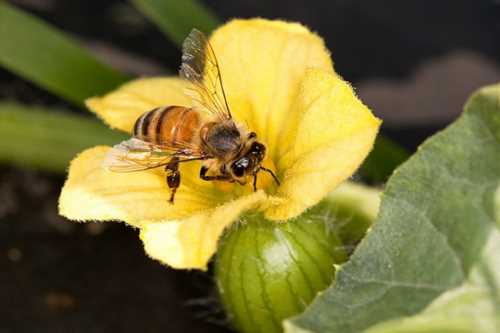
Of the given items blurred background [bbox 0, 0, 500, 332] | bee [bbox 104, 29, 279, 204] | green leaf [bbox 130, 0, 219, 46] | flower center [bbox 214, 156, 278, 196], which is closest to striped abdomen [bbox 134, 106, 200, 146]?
bee [bbox 104, 29, 279, 204]

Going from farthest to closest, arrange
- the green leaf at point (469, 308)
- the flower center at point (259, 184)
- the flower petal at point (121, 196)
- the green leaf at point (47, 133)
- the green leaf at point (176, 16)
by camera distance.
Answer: the green leaf at point (47, 133) < the green leaf at point (176, 16) < the flower center at point (259, 184) < the flower petal at point (121, 196) < the green leaf at point (469, 308)

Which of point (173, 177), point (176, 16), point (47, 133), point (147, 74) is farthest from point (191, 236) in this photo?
point (147, 74)

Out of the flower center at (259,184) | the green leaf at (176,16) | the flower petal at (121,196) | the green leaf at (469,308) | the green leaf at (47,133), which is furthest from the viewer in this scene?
the green leaf at (47,133)

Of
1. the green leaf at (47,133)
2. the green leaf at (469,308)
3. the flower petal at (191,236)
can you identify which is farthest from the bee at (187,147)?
the green leaf at (47,133)

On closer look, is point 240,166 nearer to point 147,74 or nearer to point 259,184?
point 259,184

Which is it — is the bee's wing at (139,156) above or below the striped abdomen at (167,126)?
below

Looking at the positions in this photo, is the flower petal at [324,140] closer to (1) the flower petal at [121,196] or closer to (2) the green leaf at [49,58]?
(1) the flower petal at [121,196]
